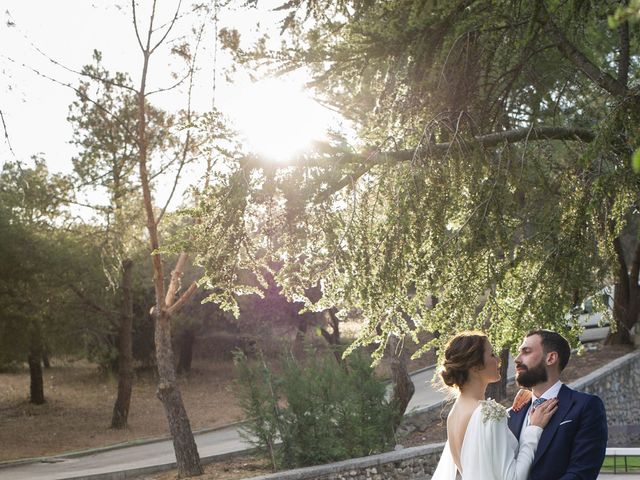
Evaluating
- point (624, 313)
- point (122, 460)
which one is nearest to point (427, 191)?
point (122, 460)

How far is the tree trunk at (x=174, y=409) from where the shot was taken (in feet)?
50.1

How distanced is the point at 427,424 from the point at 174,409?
5949mm

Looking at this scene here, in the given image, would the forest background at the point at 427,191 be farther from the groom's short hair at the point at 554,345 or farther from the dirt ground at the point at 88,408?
the dirt ground at the point at 88,408

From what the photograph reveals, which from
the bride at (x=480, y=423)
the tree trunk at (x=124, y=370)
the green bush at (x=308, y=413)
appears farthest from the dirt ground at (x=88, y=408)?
the bride at (x=480, y=423)

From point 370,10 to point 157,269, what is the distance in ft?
23.4

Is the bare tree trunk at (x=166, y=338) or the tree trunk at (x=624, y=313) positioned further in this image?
the tree trunk at (x=624, y=313)

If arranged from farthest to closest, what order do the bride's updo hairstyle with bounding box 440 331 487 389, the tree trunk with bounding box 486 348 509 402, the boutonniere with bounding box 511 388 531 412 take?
1. the tree trunk with bounding box 486 348 509 402
2. the boutonniere with bounding box 511 388 531 412
3. the bride's updo hairstyle with bounding box 440 331 487 389

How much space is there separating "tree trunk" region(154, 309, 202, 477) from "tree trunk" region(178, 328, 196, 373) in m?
21.5

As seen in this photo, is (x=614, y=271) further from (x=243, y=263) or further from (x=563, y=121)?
(x=563, y=121)

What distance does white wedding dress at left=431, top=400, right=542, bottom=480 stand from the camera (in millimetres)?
4605

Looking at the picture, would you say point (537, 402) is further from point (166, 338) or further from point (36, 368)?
point (36, 368)

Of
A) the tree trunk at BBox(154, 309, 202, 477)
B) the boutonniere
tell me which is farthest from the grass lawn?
the boutonniere

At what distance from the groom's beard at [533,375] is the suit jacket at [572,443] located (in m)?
0.14

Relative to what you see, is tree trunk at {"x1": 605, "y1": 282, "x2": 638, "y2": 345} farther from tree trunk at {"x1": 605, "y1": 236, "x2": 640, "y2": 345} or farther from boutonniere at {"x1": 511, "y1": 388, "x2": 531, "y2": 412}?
boutonniere at {"x1": 511, "y1": 388, "x2": 531, "y2": 412}
